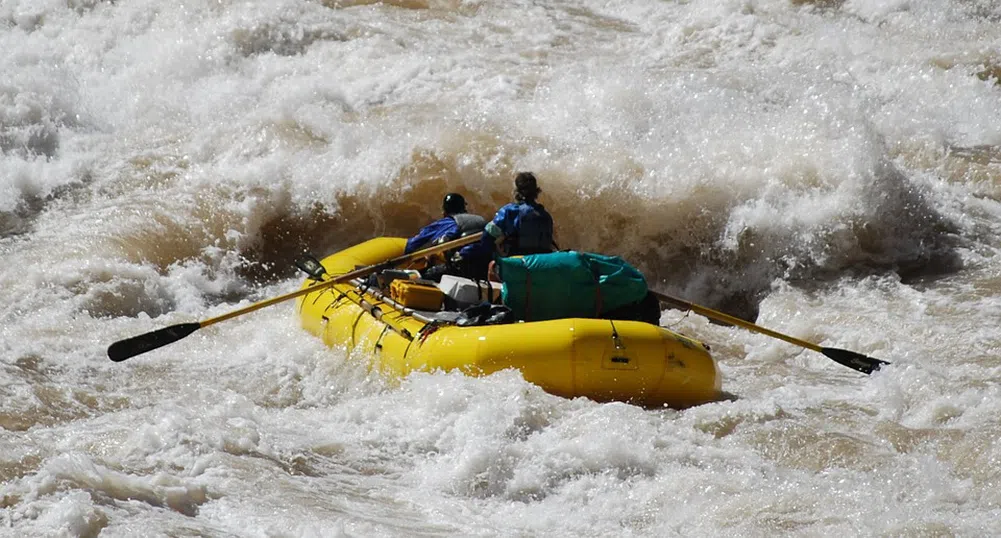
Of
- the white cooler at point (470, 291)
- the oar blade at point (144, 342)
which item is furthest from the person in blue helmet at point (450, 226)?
the oar blade at point (144, 342)

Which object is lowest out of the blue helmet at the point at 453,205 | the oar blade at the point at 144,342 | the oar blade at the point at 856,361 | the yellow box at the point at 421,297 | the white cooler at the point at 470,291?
the oar blade at the point at 144,342

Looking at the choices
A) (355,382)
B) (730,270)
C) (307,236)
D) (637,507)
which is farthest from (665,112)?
(637,507)

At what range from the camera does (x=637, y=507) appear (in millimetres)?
4992

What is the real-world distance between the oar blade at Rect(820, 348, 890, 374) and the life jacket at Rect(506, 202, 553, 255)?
1.72m

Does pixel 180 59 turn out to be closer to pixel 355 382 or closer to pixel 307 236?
pixel 307 236

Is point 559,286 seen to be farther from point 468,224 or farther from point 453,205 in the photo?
point 453,205

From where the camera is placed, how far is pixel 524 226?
23.5 ft

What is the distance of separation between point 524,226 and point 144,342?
2.26 meters

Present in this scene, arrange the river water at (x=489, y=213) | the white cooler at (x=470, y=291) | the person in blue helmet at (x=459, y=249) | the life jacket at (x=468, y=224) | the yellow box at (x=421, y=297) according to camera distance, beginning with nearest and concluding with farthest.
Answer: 1. the river water at (x=489, y=213)
2. the white cooler at (x=470, y=291)
3. the yellow box at (x=421, y=297)
4. the person in blue helmet at (x=459, y=249)
5. the life jacket at (x=468, y=224)

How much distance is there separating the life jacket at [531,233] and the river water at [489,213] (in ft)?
3.91

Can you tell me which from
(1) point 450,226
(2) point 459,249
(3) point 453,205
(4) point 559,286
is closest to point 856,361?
(4) point 559,286

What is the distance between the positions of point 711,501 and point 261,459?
6.31ft

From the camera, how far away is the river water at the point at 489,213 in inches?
198

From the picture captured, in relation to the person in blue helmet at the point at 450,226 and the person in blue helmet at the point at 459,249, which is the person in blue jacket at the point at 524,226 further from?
the person in blue helmet at the point at 450,226
